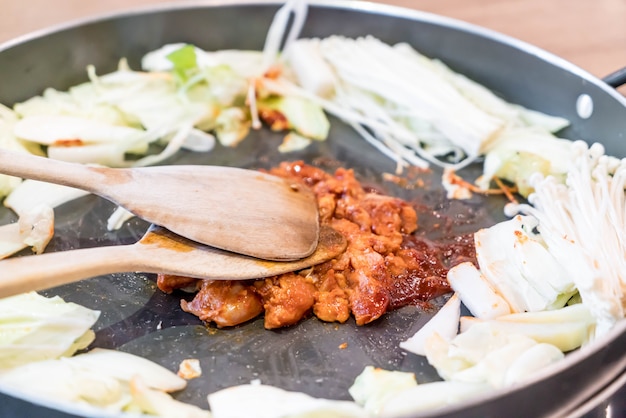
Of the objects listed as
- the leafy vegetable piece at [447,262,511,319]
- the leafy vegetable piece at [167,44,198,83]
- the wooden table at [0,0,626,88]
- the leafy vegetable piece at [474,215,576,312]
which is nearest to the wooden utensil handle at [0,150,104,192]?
the leafy vegetable piece at [167,44,198,83]

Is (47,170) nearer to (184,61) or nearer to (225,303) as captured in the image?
→ (225,303)

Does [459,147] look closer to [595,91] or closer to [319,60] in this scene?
[595,91]

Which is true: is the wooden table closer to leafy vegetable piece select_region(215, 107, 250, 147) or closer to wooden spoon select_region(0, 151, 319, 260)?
leafy vegetable piece select_region(215, 107, 250, 147)

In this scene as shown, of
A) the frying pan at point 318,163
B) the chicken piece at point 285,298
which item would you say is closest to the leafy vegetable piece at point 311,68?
the frying pan at point 318,163

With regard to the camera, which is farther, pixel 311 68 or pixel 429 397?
pixel 311 68

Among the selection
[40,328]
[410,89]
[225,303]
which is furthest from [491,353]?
[410,89]

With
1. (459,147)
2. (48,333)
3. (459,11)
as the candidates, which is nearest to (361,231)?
(459,147)

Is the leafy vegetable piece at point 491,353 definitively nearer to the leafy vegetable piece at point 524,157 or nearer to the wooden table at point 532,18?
the leafy vegetable piece at point 524,157
